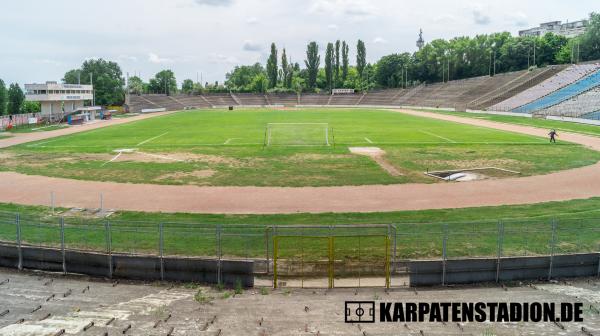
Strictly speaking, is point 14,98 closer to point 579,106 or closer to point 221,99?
point 221,99

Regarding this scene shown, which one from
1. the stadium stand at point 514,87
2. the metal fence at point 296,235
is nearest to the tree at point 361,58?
the stadium stand at point 514,87

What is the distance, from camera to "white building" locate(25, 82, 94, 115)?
9456cm

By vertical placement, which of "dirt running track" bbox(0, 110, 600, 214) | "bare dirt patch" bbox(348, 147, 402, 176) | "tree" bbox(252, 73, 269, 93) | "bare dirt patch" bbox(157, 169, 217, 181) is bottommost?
"dirt running track" bbox(0, 110, 600, 214)

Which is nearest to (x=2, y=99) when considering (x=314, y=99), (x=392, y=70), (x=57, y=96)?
(x=57, y=96)

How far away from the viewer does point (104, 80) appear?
465 ft

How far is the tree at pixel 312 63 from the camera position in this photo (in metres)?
194

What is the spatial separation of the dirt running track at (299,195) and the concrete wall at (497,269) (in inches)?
405

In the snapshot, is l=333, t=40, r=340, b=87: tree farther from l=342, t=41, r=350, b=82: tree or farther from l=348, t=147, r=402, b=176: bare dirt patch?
l=348, t=147, r=402, b=176: bare dirt patch

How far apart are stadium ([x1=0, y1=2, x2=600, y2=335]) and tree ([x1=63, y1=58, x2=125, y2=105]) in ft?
237

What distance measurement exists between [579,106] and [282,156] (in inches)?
2597

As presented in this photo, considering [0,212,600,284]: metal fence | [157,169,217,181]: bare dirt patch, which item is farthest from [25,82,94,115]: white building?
[0,212,600,284]: metal fence

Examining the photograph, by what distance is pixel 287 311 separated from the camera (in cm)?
1552

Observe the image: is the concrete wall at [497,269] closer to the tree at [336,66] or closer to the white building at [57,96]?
the white building at [57,96]

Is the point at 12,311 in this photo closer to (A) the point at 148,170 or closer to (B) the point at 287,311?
(B) the point at 287,311
